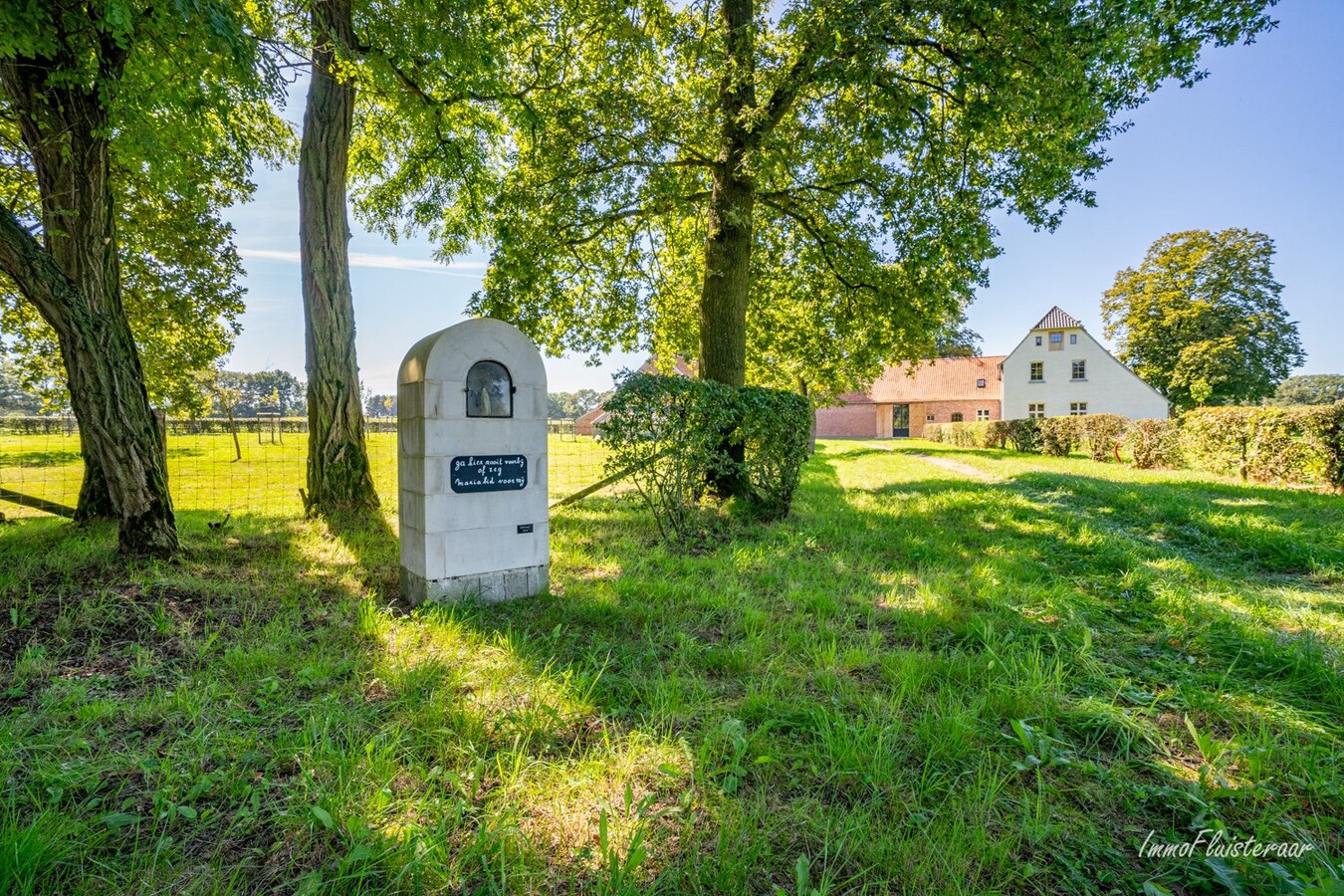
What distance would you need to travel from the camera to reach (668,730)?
2619mm

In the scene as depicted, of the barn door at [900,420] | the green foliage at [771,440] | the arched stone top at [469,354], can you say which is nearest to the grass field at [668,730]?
the arched stone top at [469,354]

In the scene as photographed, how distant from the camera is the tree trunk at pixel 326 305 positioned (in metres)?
6.95

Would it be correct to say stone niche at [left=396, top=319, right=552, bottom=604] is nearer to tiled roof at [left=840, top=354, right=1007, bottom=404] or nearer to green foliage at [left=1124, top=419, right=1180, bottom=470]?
green foliage at [left=1124, top=419, right=1180, bottom=470]

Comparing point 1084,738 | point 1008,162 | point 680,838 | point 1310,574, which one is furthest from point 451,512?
point 1008,162

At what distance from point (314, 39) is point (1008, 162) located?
8.83m

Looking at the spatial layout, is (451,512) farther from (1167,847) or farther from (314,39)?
(314,39)

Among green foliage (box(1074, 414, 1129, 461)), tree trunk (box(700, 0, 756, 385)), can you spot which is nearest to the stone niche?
tree trunk (box(700, 0, 756, 385))

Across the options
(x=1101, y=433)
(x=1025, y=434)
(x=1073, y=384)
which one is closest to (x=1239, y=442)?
(x=1101, y=433)

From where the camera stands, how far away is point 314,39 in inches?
232

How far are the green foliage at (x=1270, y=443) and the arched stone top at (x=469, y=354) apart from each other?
45.4 feet

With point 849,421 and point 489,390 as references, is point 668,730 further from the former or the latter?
point 849,421

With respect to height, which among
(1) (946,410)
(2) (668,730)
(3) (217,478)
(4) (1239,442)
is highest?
(1) (946,410)

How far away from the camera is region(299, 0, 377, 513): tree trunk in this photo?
695 centimetres

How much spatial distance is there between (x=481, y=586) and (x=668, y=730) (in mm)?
2332
